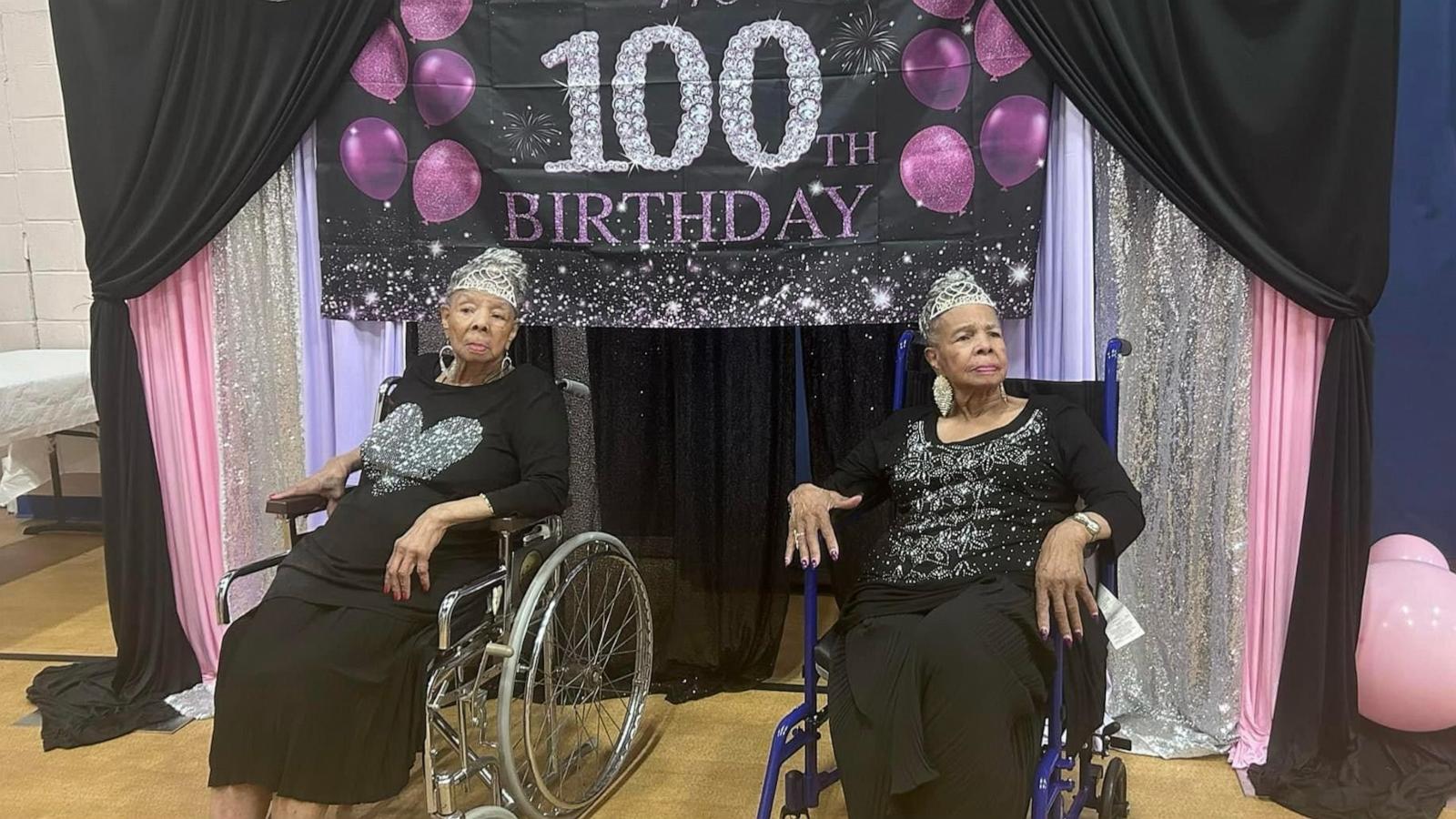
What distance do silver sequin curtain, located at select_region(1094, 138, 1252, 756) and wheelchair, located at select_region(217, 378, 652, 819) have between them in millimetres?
1243

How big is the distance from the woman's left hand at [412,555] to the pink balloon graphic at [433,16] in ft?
4.22

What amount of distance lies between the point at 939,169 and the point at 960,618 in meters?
1.12

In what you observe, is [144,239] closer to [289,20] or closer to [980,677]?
[289,20]

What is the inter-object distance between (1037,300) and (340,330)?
179 cm

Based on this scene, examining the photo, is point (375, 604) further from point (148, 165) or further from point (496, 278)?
point (148, 165)

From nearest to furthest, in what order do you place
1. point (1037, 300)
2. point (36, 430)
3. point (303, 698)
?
point (303, 698) < point (1037, 300) < point (36, 430)

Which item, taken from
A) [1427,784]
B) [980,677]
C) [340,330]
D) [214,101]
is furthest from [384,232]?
[1427,784]

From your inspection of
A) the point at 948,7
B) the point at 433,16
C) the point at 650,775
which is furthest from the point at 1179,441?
the point at 433,16

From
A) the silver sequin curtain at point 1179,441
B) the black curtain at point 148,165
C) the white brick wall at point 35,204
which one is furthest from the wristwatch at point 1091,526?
the white brick wall at point 35,204

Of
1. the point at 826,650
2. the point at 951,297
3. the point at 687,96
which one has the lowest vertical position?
the point at 826,650

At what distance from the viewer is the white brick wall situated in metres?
4.10

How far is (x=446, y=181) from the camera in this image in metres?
2.68

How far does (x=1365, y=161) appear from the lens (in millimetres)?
2264

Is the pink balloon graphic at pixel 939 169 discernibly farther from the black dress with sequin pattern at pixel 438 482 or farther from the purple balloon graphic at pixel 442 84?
the purple balloon graphic at pixel 442 84
